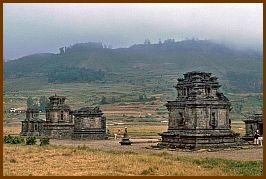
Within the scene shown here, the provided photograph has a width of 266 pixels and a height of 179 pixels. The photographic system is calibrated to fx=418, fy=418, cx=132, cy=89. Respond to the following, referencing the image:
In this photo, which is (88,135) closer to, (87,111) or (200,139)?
(87,111)

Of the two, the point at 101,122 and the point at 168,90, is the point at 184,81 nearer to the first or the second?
the point at 101,122

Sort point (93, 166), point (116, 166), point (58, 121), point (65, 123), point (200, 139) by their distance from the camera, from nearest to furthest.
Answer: point (116, 166)
point (93, 166)
point (200, 139)
point (58, 121)
point (65, 123)

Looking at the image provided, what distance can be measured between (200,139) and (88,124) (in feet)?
68.4

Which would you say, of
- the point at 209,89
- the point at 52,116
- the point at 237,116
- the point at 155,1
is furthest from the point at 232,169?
the point at 237,116

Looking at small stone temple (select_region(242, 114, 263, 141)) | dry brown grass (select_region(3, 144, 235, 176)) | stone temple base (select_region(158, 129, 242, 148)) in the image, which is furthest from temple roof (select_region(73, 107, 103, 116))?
dry brown grass (select_region(3, 144, 235, 176))

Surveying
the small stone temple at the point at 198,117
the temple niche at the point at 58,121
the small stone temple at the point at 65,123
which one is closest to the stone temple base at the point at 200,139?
the small stone temple at the point at 198,117

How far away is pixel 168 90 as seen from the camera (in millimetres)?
181000

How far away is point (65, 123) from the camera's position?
5519cm

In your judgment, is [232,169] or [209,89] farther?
[209,89]

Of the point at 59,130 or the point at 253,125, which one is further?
the point at 59,130

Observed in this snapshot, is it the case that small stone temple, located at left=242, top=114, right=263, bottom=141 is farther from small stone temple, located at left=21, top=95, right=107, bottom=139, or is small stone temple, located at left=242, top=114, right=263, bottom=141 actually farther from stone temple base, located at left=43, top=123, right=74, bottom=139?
stone temple base, located at left=43, top=123, right=74, bottom=139

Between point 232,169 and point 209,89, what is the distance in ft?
52.0

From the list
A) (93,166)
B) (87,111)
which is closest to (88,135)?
(87,111)

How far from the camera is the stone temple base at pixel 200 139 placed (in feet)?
107
